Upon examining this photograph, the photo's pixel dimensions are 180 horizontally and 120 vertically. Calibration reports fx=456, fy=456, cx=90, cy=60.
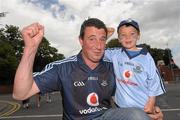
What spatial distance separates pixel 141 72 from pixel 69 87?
1108 millimetres

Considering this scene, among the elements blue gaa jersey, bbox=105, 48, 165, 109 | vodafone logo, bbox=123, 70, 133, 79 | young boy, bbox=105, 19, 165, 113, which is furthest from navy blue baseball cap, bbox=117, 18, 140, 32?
vodafone logo, bbox=123, 70, 133, 79

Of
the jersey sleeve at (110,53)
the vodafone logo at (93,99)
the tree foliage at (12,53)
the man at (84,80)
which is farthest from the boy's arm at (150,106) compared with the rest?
the tree foliage at (12,53)

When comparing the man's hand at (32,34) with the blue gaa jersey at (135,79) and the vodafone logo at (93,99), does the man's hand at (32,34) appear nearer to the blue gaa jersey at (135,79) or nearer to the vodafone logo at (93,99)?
the vodafone logo at (93,99)

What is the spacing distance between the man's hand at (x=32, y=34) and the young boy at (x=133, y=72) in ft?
4.36

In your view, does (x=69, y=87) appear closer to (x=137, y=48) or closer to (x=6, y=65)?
(x=137, y=48)

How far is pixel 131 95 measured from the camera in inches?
A: 207

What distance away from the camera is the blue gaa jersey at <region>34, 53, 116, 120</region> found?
15.0ft

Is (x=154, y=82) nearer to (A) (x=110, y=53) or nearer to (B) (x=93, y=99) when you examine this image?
(A) (x=110, y=53)

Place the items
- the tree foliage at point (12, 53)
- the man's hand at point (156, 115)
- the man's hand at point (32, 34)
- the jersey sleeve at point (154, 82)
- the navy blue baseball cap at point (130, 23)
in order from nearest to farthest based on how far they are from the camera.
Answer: the man's hand at point (32, 34)
the man's hand at point (156, 115)
the jersey sleeve at point (154, 82)
the navy blue baseball cap at point (130, 23)
the tree foliage at point (12, 53)

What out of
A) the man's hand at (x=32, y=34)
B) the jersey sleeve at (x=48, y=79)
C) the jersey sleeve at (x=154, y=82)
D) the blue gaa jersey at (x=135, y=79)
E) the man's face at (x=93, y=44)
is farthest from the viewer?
the jersey sleeve at (x=154, y=82)

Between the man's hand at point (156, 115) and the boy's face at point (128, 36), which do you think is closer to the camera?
the man's hand at point (156, 115)

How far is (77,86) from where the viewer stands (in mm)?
4641

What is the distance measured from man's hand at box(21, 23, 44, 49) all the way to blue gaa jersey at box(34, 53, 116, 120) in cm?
49

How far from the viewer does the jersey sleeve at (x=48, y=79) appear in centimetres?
457
